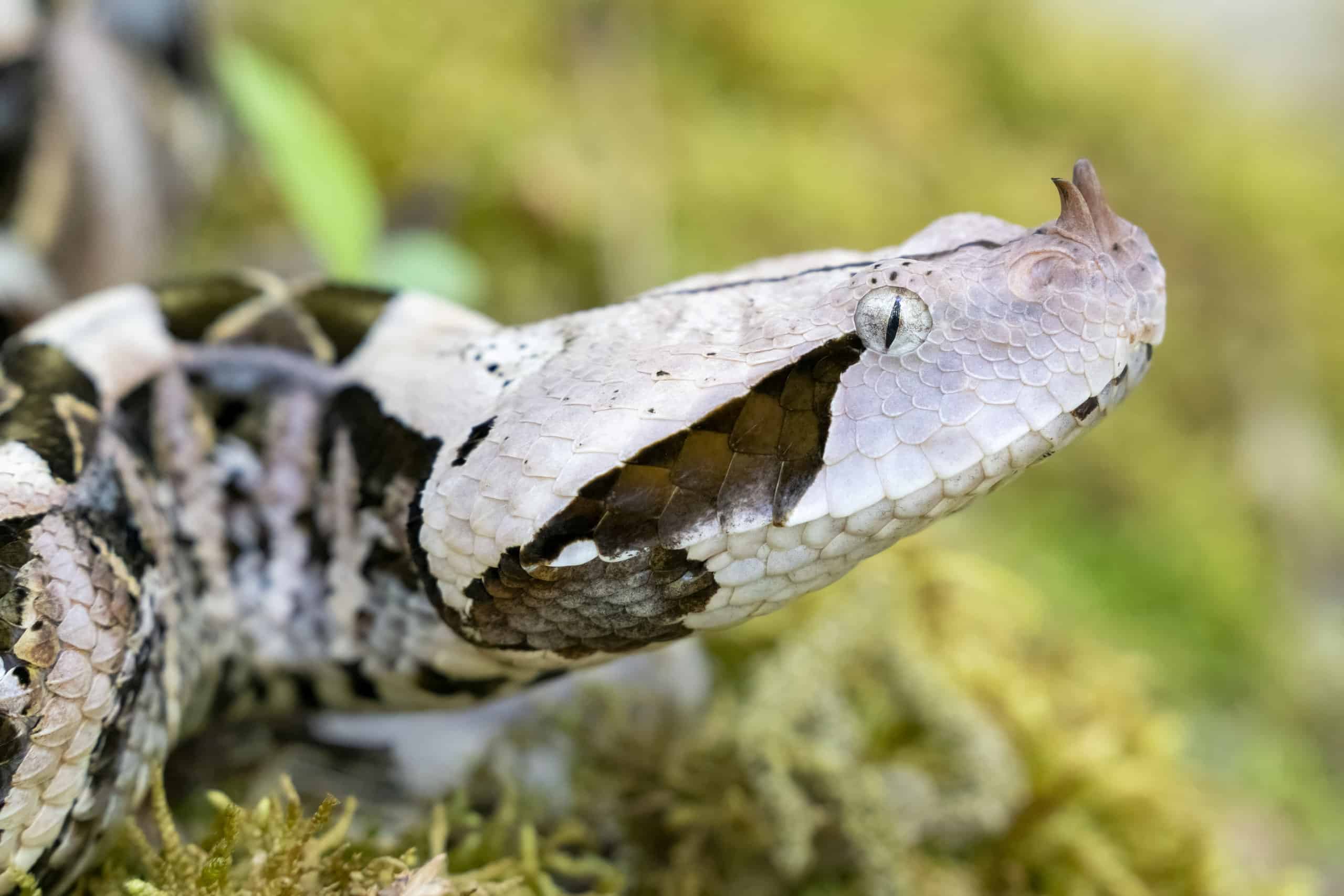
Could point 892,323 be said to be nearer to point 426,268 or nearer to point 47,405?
point 47,405

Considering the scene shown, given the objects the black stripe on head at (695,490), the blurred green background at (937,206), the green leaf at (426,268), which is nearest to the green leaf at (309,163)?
the blurred green background at (937,206)

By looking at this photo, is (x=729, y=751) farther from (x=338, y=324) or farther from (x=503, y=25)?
(x=503, y=25)

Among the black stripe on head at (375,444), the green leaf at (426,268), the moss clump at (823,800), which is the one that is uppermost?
the green leaf at (426,268)

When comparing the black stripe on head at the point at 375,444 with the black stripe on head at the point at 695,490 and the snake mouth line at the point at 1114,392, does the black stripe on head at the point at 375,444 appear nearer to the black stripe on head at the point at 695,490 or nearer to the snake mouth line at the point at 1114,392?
the black stripe on head at the point at 695,490

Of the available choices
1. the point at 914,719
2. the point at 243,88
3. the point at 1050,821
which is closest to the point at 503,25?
the point at 243,88

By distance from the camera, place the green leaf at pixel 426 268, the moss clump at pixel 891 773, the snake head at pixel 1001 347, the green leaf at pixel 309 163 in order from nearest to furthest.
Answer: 1. the snake head at pixel 1001 347
2. the moss clump at pixel 891 773
3. the green leaf at pixel 309 163
4. the green leaf at pixel 426 268

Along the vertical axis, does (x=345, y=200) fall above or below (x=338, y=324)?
above

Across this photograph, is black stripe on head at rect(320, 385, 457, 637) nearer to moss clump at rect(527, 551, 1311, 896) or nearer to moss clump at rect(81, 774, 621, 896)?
moss clump at rect(81, 774, 621, 896)

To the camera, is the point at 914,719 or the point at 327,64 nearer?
the point at 914,719
